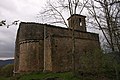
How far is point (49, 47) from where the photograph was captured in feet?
84.7

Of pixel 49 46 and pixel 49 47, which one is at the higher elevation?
pixel 49 46

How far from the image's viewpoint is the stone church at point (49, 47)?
2539cm

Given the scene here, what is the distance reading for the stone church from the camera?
2539 centimetres

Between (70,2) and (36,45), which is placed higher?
(70,2)

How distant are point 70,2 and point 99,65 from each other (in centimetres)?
890

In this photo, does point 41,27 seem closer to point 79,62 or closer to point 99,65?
point 79,62

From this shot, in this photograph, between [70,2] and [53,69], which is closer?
[70,2]

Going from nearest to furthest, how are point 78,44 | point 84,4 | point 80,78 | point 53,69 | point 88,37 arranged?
point 80,78 → point 84,4 → point 53,69 → point 78,44 → point 88,37

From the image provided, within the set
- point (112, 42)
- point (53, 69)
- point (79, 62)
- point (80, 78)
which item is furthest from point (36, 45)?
point (112, 42)

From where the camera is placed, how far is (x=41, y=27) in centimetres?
2931

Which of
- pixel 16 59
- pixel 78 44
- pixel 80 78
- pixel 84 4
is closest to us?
pixel 80 78

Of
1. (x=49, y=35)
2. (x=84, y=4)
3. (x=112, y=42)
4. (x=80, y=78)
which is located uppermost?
(x=84, y=4)

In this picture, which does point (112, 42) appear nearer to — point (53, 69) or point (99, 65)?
point (99, 65)

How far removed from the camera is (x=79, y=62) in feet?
86.6
